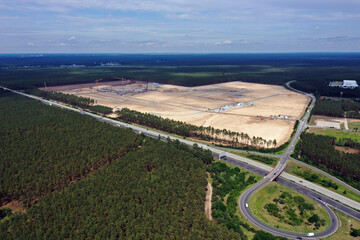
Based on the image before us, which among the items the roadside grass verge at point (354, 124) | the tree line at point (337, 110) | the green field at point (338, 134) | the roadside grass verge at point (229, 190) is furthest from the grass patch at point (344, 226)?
the tree line at point (337, 110)

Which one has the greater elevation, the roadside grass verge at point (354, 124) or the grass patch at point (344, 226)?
the roadside grass verge at point (354, 124)

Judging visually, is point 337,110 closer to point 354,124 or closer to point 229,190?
point 354,124

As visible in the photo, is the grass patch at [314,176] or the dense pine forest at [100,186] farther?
the grass patch at [314,176]

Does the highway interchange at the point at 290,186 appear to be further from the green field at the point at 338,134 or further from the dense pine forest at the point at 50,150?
the dense pine forest at the point at 50,150

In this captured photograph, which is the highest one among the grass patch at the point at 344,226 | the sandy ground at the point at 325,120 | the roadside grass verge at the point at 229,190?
the sandy ground at the point at 325,120

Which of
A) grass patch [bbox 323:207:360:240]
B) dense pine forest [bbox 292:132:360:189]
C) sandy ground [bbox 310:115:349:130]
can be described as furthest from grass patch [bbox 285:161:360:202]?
sandy ground [bbox 310:115:349:130]

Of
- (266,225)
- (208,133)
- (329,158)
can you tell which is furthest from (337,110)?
(266,225)

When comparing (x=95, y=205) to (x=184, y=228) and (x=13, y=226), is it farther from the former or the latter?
(x=184, y=228)
